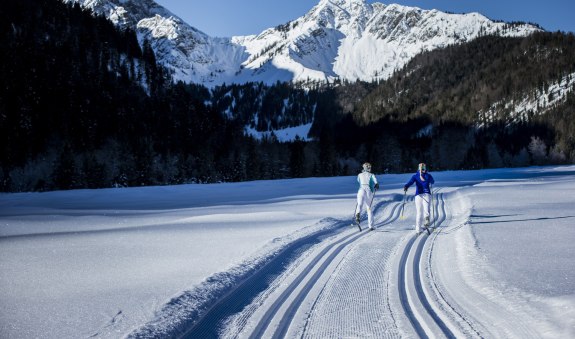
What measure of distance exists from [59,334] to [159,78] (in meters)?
105

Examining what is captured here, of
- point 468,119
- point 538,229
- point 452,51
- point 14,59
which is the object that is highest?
point 452,51

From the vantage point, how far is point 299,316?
4926 millimetres

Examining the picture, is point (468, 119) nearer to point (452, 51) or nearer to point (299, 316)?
point (452, 51)

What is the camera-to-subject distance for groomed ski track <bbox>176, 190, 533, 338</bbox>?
4.49 meters

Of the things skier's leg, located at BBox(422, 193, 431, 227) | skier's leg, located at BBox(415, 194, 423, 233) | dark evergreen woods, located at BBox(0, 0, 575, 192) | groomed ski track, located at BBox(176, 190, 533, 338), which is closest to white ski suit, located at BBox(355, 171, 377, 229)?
skier's leg, located at BBox(415, 194, 423, 233)

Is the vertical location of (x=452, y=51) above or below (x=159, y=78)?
above

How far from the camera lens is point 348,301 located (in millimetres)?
5449

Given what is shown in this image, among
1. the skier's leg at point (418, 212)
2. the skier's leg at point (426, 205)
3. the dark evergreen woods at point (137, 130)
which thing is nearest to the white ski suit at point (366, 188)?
the skier's leg at point (418, 212)

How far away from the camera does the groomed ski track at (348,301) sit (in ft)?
14.7

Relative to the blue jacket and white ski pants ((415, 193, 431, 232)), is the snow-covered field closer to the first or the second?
white ski pants ((415, 193, 431, 232))

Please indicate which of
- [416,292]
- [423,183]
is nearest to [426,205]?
[423,183]

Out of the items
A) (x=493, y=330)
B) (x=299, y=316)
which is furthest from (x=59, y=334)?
(x=493, y=330)

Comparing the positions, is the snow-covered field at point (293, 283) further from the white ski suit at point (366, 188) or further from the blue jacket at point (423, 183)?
the white ski suit at point (366, 188)

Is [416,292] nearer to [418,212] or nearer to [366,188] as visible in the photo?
[418,212]
